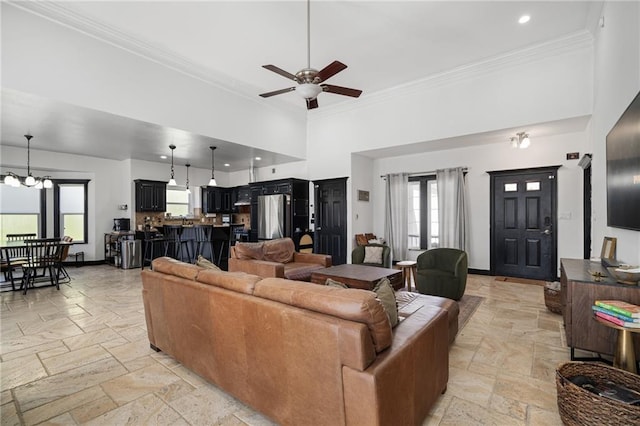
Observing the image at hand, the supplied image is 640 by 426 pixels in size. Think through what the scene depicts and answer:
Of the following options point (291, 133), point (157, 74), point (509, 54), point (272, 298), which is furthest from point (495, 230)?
point (157, 74)

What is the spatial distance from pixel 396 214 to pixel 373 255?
2227 mm

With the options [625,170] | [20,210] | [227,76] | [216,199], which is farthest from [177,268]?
[20,210]

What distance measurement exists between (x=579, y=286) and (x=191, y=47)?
570 cm

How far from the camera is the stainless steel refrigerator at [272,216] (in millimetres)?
7645

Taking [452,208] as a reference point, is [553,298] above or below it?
below

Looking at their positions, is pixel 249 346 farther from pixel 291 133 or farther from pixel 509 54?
pixel 291 133

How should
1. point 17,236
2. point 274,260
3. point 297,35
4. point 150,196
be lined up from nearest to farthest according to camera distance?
1. point 297,35
2. point 274,260
3. point 17,236
4. point 150,196

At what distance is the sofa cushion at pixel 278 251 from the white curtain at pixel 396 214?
9.79ft

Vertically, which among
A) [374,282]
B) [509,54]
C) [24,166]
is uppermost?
[509,54]

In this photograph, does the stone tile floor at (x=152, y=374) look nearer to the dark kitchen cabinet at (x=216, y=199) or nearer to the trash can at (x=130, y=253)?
the trash can at (x=130, y=253)

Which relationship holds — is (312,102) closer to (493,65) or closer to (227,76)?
(227,76)

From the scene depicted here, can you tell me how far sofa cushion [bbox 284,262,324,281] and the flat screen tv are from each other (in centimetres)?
357

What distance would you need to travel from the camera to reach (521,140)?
219 inches

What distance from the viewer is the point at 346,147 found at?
725cm
